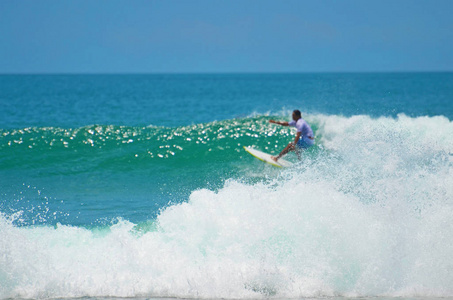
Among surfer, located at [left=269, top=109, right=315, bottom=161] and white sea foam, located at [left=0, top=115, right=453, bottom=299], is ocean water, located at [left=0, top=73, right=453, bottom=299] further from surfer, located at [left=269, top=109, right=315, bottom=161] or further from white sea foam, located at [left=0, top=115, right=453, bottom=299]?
surfer, located at [left=269, top=109, right=315, bottom=161]

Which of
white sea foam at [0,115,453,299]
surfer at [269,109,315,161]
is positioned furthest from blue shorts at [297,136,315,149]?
white sea foam at [0,115,453,299]

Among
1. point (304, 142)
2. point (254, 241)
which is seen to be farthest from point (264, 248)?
point (304, 142)

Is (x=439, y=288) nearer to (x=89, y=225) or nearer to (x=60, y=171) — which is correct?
(x=89, y=225)

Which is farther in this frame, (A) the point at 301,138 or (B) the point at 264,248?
(A) the point at 301,138

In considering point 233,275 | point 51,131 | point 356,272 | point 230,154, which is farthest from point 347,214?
point 51,131

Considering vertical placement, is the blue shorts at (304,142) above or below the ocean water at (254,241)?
above

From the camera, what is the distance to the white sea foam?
5453 millimetres

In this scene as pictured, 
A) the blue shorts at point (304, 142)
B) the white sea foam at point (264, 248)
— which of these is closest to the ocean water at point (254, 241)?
the white sea foam at point (264, 248)

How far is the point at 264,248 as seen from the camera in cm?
Answer: 601

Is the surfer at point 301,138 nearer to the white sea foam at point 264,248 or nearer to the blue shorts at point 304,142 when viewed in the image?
the blue shorts at point 304,142

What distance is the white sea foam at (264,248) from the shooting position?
17.9 ft

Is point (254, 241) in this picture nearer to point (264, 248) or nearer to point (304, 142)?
point (264, 248)

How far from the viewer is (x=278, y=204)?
21.5ft

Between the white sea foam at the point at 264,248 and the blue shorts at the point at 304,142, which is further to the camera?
the blue shorts at the point at 304,142
